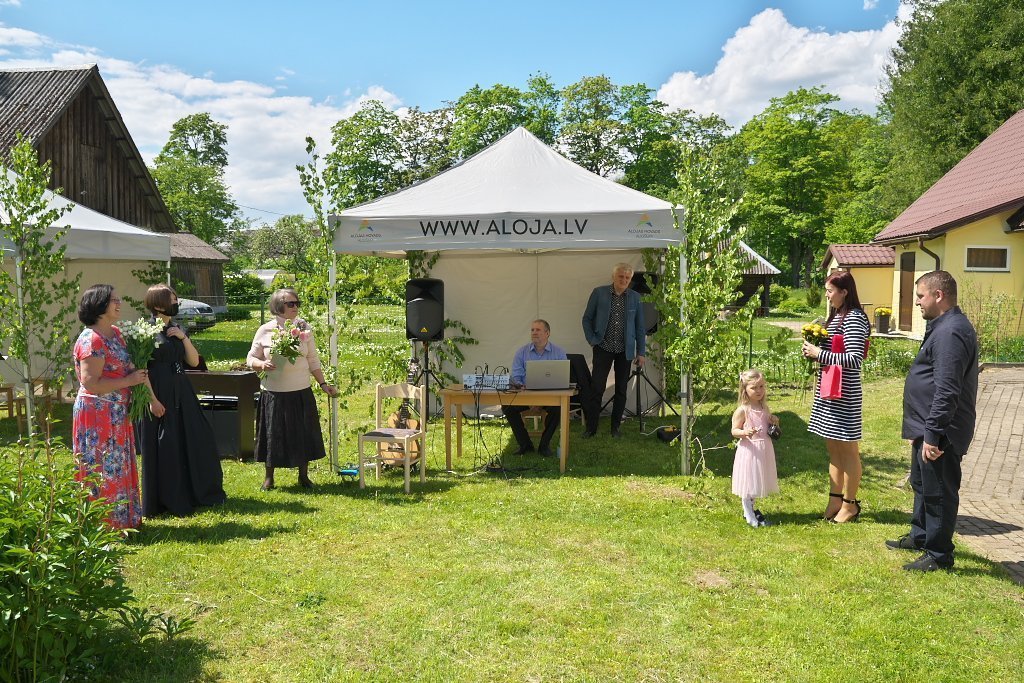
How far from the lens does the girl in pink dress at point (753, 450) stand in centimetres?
530

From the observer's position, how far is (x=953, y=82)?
24.7m

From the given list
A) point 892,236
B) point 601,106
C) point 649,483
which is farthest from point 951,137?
point 649,483

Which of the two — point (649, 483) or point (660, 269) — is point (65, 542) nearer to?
point (649, 483)

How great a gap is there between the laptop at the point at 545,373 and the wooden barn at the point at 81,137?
1341 cm

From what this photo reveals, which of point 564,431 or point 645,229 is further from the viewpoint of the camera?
point 564,431

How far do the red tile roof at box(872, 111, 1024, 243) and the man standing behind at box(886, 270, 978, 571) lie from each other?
15.1m

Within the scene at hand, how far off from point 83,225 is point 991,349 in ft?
48.1

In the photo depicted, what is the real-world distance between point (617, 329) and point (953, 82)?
74.5ft

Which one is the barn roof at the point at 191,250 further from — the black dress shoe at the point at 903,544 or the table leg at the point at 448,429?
the black dress shoe at the point at 903,544

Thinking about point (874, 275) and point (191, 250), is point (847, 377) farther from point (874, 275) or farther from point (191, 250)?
point (191, 250)

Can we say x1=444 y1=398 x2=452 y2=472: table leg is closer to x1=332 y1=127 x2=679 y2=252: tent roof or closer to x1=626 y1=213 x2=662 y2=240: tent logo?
x1=332 y1=127 x2=679 y2=252: tent roof

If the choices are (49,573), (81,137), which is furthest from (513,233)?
(81,137)

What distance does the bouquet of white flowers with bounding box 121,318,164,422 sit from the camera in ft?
16.5

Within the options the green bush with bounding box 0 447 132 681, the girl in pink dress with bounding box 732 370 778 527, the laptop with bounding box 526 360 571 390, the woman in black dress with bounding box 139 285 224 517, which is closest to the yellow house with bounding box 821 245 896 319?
the laptop with bounding box 526 360 571 390
